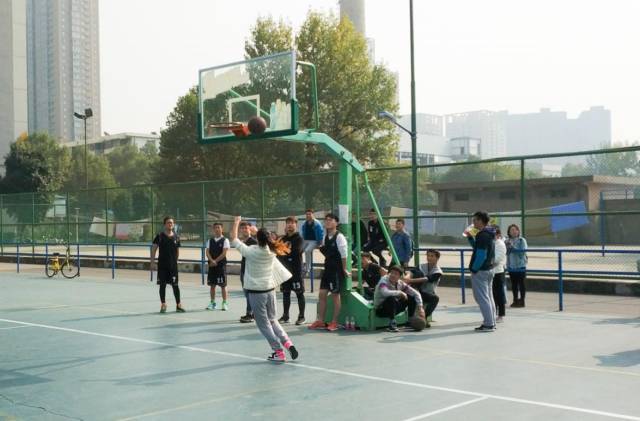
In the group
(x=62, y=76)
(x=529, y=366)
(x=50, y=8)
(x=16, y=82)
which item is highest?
(x=50, y=8)

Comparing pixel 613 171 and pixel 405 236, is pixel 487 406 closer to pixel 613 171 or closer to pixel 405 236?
pixel 405 236

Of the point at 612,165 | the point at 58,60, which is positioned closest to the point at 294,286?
the point at 612,165

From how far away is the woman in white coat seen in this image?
9.82 meters

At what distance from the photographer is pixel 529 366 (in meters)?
9.41

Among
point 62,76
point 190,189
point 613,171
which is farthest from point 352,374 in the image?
point 62,76

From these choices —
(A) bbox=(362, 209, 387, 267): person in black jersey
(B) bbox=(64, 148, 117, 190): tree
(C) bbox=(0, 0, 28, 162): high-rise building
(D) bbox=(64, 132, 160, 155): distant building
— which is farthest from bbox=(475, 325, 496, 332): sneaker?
(D) bbox=(64, 132, 160, 155): distant building

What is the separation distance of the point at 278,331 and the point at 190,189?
705 inches

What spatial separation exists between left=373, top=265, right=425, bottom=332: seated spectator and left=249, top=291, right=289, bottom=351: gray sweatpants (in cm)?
303

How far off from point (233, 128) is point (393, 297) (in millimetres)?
3886

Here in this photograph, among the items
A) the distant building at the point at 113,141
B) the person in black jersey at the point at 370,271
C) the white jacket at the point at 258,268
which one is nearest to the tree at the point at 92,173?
the distant building at the point at 113,141

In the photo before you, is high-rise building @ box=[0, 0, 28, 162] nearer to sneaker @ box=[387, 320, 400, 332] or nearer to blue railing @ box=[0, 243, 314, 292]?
blue railing @ box=[0, 243, 314, 292]

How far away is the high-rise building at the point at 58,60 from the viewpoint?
169 metres

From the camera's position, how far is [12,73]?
331 feet

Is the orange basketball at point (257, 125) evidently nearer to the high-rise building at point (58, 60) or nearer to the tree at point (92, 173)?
the tree at point (92, 173)
